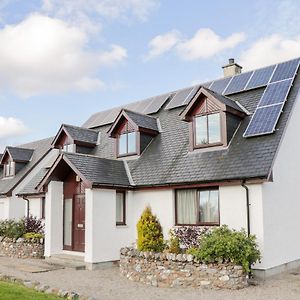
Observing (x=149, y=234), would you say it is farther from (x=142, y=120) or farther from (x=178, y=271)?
(x=142, y=120)

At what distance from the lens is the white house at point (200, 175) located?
14438mm

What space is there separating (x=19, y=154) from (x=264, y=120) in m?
22.0

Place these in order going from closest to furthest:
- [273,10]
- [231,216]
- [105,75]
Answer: [273,10] → [231,216] → [105,75]

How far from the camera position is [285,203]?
50.3 ft

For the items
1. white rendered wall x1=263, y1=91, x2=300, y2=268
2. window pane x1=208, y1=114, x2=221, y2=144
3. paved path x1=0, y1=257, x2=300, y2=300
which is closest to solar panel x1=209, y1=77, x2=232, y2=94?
window pane x1=208, y1=114, x2=221, y2=144

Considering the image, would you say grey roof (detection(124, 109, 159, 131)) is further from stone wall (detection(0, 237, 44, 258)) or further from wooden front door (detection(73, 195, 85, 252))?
stone wall (detection(0, 237, 44, 258))

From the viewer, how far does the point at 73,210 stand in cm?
1902

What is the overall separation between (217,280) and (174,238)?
3756 mm

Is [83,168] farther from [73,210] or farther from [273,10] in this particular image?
[273,10]

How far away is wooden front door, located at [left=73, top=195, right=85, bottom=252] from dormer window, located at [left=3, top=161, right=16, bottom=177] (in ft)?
46.3

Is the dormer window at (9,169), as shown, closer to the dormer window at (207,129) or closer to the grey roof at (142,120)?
the grey roof at (142,120)

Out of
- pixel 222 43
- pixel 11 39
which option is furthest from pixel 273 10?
pixel 11 39

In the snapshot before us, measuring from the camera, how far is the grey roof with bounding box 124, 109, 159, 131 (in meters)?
20.2

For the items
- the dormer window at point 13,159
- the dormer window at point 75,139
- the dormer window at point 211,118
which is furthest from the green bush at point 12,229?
the dormer window at point 211,118
